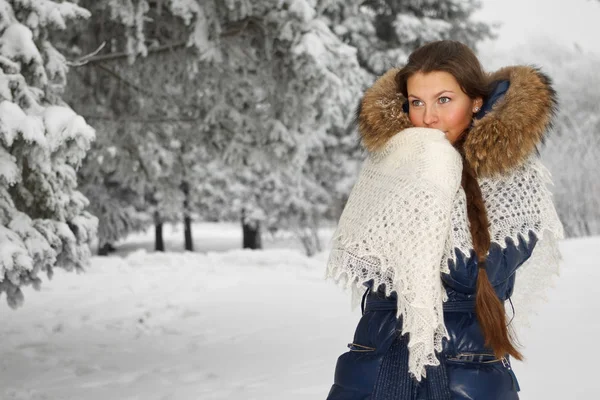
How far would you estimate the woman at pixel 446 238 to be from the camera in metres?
1.81

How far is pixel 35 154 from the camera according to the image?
12.7 ft

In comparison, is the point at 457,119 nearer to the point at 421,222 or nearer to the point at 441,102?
the point at 441,102

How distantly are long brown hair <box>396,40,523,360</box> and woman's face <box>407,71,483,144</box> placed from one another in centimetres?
2

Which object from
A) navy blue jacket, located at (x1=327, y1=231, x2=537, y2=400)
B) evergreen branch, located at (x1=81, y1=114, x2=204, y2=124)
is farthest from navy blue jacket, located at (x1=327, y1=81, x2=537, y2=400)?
evergreen branch, located at (x1=81, y1=114, x2=204, y2=124)

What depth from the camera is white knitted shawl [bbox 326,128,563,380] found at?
5.88ft

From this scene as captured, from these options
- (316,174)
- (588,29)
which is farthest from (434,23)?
(588,29)

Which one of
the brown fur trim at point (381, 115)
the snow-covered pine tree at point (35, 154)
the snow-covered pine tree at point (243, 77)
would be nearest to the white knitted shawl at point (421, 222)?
the brown fur trim at point (381, 115)

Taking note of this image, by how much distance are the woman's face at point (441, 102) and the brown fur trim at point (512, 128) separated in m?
0.15

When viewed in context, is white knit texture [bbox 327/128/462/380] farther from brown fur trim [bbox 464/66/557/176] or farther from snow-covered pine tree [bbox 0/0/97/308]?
snow-covered pine tree [bbox 0/0/97/308]

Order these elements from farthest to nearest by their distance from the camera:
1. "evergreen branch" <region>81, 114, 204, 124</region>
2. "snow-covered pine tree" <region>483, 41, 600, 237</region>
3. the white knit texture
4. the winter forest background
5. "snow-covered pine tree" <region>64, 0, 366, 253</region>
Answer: "snow-covered pine tree" <region>483, 41, 600, 237</region>, "evergreen branch" <region>81, 114, 204, 124</region>, "snow-covered pine tree" <region>64, 0, 366, 253</region>, the winter forest background, the white knit texture

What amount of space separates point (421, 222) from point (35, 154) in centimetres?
286

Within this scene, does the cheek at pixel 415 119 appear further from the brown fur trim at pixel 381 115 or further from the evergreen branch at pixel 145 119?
the evergreen branch at pixel 145 119

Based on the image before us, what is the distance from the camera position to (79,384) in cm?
550

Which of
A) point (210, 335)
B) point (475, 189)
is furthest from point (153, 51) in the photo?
point (475, 189)
